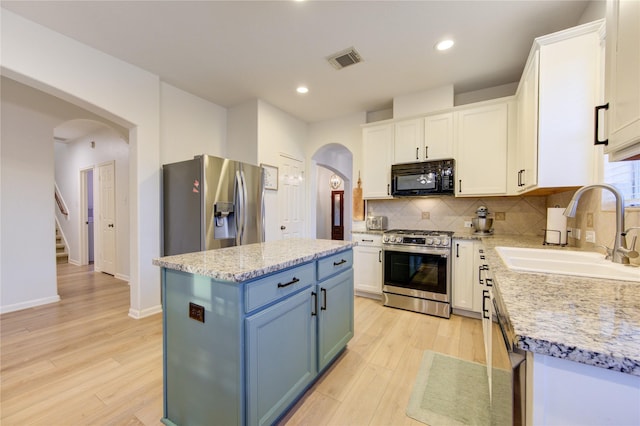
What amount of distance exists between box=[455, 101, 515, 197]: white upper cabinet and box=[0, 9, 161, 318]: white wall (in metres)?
3.76

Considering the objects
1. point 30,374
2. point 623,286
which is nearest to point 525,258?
point 623,286

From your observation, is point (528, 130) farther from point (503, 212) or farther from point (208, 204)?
point (208, 204)

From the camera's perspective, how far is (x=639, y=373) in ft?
1.63

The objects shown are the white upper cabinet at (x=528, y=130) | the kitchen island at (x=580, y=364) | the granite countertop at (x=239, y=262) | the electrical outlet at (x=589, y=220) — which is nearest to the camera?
the kitchen island at (x=580, y=364)

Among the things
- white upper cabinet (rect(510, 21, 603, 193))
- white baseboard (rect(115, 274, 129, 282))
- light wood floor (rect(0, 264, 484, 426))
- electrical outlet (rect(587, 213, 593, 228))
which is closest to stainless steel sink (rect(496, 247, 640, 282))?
electrical outlet (rect(587, 213, 593, 228))

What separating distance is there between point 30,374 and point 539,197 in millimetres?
5106

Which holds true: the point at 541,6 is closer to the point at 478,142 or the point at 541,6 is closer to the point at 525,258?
the point at 478,142

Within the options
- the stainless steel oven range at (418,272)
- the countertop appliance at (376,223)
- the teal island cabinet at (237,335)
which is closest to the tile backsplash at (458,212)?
the countertop appliance at (376,223)

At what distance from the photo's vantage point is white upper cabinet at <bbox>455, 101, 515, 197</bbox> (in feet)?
9.62

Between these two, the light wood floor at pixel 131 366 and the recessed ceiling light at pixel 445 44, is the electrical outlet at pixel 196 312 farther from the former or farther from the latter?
the recessed ceiling light at pixel 445 44

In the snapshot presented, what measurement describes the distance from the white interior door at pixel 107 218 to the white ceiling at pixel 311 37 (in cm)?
290

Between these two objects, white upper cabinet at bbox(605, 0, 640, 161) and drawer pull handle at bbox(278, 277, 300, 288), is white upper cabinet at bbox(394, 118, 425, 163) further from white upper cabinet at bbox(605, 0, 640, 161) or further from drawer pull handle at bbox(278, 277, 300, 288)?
drawer pull handle at bbox(278, 277, 300, 288)

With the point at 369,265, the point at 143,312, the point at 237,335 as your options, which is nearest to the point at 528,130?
the point at 369,265

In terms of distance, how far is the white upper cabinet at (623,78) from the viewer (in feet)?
2.73
